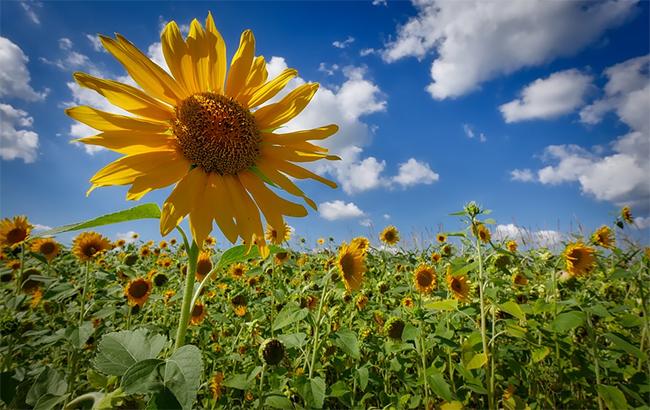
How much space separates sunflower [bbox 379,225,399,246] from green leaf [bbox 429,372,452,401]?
136 inches

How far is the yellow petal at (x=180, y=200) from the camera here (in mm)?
947

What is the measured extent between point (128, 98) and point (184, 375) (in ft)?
2.63

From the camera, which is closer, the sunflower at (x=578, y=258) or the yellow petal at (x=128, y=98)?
the yellow petal at (x=128, y=98)

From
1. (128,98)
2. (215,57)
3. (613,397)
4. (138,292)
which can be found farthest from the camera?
(138,292)

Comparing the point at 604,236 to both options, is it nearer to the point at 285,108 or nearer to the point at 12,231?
the point at 285,108

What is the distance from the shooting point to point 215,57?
3.89ft

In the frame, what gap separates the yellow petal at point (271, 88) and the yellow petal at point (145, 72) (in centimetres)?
24

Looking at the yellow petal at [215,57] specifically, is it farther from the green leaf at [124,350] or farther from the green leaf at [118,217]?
the green leaf at [124,350]

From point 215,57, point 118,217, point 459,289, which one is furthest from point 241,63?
point 459,289

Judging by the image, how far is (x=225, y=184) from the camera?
1.14 m

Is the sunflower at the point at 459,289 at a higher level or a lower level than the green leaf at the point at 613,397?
higher

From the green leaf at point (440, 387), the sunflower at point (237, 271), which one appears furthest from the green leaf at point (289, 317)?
the sunflower at point (237, 271)

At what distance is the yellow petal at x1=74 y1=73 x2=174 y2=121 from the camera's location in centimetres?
100

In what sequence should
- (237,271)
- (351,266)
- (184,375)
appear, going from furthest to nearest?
1. (237,271)
2. (351,266)
3. (184,375)
